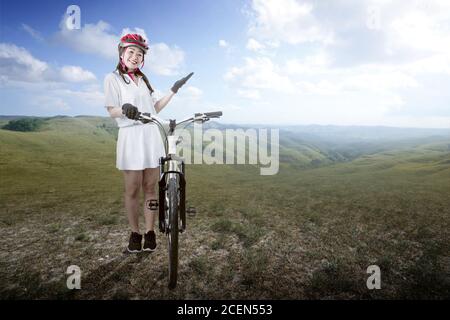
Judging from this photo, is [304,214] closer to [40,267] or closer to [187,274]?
[187,274]

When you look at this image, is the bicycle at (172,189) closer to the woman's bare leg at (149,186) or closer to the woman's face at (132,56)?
the woman's bare leg at (149,186)

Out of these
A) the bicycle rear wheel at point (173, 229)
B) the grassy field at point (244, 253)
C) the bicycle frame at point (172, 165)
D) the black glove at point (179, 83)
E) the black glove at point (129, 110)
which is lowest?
the grassy field at point (244, 253)

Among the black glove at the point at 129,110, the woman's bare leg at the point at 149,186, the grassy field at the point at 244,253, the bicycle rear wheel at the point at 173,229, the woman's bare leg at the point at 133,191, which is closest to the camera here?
the black glove at the point at 129,110

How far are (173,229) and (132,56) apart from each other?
143 inches

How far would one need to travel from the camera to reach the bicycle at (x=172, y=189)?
16.6 feet

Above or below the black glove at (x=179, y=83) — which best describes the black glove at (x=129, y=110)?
below

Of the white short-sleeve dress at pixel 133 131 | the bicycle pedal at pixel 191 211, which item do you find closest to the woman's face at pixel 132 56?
the white short-sleeve dress at pixel 133 131

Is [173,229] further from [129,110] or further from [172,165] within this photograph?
[129,110]

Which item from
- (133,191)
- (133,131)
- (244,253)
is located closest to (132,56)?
(133,131)

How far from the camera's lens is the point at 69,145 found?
9162 centimetres

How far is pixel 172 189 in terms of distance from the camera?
17.2ft

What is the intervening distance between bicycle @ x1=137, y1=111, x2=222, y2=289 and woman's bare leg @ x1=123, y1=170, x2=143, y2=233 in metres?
0.90

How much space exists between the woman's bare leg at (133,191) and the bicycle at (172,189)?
2.94 ft
